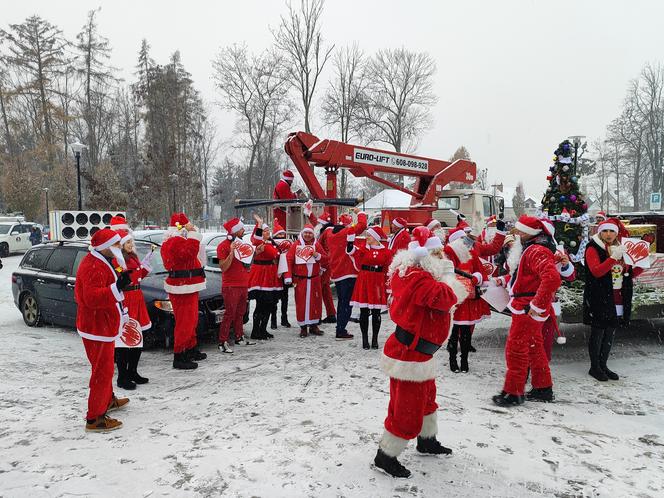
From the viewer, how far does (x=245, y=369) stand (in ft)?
19.8

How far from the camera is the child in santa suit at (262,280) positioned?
7730 mm

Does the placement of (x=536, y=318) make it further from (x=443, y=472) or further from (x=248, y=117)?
(x=248, y=117)

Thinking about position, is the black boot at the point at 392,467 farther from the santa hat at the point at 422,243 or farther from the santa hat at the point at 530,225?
the santa hat at the point at 530,225

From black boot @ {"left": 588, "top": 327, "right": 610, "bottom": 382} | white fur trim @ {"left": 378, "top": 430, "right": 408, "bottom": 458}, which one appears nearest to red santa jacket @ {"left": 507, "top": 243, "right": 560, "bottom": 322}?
black boot @ {"left": 588, "top": 327, "right": 610, "bottom": 382}

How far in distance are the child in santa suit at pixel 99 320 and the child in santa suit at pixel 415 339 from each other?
2488 mm

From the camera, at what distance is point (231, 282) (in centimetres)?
690

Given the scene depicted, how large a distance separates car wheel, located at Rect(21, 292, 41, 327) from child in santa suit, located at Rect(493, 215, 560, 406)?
765 centimetres

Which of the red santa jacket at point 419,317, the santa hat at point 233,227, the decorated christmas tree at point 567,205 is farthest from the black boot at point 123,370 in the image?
the decorated christmas tree at point 567,205

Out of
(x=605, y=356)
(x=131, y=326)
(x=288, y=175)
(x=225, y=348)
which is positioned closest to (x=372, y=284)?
(x=225, y=348)

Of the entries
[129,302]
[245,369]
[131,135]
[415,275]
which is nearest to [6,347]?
[129,302]

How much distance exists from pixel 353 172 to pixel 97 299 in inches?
351

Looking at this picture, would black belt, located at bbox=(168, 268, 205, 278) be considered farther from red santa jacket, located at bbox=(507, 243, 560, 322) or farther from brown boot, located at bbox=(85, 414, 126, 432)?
red santa jacket, located at bbox=(507, 243, 560, 322)

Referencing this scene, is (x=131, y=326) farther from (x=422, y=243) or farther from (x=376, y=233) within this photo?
(x=376, y=233)

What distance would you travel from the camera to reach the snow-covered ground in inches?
131
